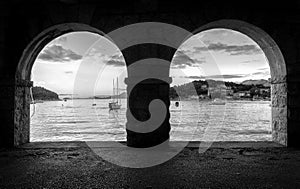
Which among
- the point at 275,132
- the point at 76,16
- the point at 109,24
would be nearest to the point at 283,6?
the point at 275,132

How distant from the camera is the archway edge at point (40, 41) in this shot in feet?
18.4

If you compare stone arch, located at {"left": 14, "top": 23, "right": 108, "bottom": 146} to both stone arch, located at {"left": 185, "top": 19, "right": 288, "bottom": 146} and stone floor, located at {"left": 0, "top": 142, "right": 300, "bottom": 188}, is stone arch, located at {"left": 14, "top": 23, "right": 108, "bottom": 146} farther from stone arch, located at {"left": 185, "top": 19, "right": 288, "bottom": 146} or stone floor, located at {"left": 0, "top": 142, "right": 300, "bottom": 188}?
stone arch, located at {"left": 185, "top": 19, "right": 288, "bottom": 146}

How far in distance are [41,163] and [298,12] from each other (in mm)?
5476

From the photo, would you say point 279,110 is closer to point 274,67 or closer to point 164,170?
point 274,67

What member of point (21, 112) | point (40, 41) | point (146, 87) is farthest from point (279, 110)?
point (21, 112)

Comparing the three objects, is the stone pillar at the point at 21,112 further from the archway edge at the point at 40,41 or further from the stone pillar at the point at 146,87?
the stone pillar at the point at 146,87

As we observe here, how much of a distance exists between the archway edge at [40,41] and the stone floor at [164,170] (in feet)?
5.77

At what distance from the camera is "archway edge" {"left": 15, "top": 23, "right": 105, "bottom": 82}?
5.62 m

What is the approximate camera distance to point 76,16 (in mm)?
5473

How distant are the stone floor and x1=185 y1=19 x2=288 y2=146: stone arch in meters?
0.61

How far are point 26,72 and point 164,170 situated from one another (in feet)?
13.5

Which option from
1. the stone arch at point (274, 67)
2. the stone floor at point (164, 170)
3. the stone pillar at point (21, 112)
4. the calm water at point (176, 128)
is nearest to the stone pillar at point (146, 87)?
the stone floor at point (164, 170)

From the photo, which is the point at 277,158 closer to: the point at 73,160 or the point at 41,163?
the point at 73,160

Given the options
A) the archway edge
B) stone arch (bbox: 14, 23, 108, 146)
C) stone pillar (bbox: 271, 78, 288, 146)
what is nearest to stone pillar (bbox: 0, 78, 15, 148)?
stone arch (bbox: 14, 23, 108, 146)
